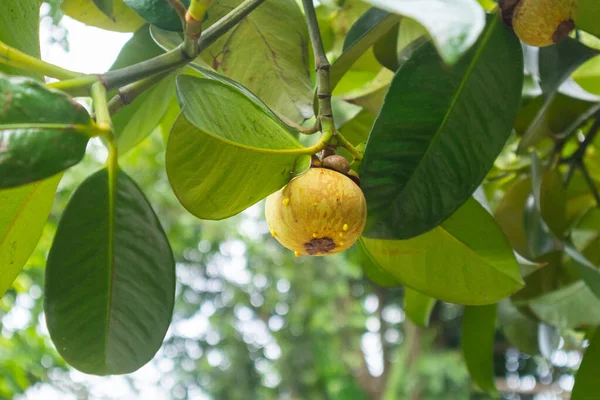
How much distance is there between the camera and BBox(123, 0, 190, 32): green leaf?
1.39ft

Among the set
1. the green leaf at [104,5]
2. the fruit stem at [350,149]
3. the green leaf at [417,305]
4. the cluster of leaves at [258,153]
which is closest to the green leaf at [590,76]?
the cluster of leaves at [258,153]

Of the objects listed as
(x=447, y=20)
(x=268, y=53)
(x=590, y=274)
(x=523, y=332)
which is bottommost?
(x=523, y=332)

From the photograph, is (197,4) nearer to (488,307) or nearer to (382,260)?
(382,260)

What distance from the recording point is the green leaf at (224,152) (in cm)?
35

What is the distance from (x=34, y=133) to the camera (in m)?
0.29

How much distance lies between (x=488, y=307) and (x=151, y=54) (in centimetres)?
43

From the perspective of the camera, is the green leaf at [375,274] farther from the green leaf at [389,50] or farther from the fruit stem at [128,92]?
the fruit stem at [128,92]

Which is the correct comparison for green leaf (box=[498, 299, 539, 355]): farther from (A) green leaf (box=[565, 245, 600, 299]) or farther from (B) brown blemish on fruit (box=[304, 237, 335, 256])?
(B) brown blemish on fruit (box=[304, 237, 335, 256])

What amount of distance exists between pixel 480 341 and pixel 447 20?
52cm

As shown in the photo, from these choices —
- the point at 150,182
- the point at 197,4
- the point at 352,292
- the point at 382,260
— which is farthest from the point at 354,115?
the point at 352,292

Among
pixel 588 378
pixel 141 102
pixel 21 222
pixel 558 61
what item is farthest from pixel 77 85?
pixel 588 378

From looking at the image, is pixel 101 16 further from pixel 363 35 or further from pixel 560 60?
pixel 560 60

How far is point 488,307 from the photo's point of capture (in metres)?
0.67

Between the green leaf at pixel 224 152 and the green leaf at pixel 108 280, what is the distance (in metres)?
0.04
